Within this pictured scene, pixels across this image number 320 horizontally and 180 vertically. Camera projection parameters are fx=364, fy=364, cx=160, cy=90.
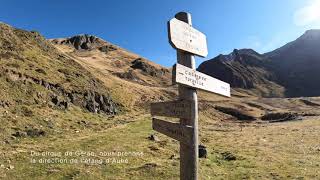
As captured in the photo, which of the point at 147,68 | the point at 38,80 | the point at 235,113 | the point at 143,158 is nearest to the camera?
the point at 143,158

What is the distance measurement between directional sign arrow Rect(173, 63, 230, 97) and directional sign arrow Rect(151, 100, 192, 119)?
58 centimetres

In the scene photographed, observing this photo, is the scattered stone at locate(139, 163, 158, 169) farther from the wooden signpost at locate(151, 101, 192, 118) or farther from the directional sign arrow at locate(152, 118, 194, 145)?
the wooden signpost at locate(151, 101, 192, 118)

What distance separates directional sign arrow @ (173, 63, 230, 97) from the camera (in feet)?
28.9

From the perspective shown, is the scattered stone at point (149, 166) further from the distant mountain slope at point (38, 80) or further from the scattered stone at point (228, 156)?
the distant mountain slope at point (38, 80)

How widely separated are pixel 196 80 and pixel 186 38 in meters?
1.14

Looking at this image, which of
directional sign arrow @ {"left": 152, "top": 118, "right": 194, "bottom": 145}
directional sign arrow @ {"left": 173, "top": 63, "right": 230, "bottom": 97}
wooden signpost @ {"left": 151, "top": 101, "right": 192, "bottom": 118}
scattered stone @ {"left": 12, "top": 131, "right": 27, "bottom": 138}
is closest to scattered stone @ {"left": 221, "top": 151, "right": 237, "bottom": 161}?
scattered stone @ {"left": 12, "top": 131, "right": 27, "bottom": 138}

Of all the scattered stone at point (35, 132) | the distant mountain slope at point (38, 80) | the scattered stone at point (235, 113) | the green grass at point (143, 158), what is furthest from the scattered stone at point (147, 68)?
the scattered stone at point (35, 132)

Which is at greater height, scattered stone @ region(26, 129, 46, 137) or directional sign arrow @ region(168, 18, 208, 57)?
directional sign arrow @ region(168, 18, 208, 57)

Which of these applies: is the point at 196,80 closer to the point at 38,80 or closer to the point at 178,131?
the point at 178,131

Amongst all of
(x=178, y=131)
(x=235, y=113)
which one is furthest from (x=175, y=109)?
(x=235, y=113)

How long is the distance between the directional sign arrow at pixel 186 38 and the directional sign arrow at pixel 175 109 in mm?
1438

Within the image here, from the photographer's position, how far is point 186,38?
9.56 m

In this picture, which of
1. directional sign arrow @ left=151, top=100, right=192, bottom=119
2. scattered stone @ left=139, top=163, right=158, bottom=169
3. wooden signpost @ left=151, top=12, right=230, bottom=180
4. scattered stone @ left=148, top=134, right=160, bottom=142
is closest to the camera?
wooden signpost @ left=151, top=12, right=230, bottom=180

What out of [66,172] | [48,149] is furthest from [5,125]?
[66,172]
